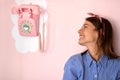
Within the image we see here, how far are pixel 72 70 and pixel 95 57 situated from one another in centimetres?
17

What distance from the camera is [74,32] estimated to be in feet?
5.93

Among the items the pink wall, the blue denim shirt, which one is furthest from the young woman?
the pink wall

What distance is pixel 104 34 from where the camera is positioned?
5.43ft

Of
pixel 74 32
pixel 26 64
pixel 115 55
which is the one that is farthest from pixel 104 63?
pixel 26 64

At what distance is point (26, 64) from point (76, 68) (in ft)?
1.41

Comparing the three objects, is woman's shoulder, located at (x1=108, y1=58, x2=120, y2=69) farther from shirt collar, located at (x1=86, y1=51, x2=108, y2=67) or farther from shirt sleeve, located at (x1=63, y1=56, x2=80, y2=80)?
shirt sleeve, located at (x1=63, y1=56, x2=80, y2=80)

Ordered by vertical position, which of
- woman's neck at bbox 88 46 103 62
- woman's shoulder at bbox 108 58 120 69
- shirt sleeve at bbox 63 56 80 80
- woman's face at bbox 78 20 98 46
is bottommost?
shirt sleeve at bbox 63 56 80 80

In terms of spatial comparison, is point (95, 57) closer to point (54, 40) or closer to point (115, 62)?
point (115, 62)

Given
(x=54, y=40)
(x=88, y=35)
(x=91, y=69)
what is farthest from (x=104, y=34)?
(x=54, y=40)

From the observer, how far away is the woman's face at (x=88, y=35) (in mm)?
1645

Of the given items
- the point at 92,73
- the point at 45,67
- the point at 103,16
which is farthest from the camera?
the point at 45,67

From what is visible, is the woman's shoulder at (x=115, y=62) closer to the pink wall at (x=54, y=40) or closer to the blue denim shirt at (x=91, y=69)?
the blue denim shirt at (x=91, y=69)

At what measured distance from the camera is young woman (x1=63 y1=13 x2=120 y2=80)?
163cm

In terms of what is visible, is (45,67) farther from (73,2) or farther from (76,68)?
(73,2)
